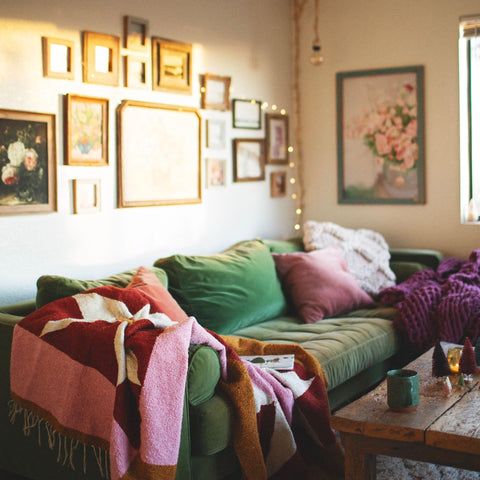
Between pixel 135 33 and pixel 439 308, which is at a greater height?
pixel 135 33

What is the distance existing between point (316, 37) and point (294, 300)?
1998 millimetres

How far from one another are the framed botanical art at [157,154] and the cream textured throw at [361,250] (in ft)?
2.58

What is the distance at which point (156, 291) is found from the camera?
3047 millimetres

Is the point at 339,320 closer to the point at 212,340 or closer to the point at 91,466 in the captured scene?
the point at 212,340

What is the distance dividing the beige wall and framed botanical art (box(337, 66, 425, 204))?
0.06 m

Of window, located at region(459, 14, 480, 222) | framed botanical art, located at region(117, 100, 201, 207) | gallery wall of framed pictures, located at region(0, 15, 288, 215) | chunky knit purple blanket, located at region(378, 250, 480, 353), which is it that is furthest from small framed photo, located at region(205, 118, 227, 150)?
window, located at region(459, 14, 480, 222)

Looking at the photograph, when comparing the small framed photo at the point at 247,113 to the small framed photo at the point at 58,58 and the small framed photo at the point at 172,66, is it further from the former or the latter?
the small framed photo at the point at 58,58

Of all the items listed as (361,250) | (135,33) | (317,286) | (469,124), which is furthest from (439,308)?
(135,33)

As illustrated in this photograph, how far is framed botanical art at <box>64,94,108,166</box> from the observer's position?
11.0 feet

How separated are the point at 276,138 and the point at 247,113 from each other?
385 millimetres

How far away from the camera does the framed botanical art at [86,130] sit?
3.36 m

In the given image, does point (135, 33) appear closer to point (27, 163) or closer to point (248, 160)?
point (27, 163)

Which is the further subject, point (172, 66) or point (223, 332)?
point (172, 66)

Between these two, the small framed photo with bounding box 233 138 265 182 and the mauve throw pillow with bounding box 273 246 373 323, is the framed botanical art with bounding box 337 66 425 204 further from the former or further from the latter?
the mauve throw pillow with bounding box 273 246 373 323
